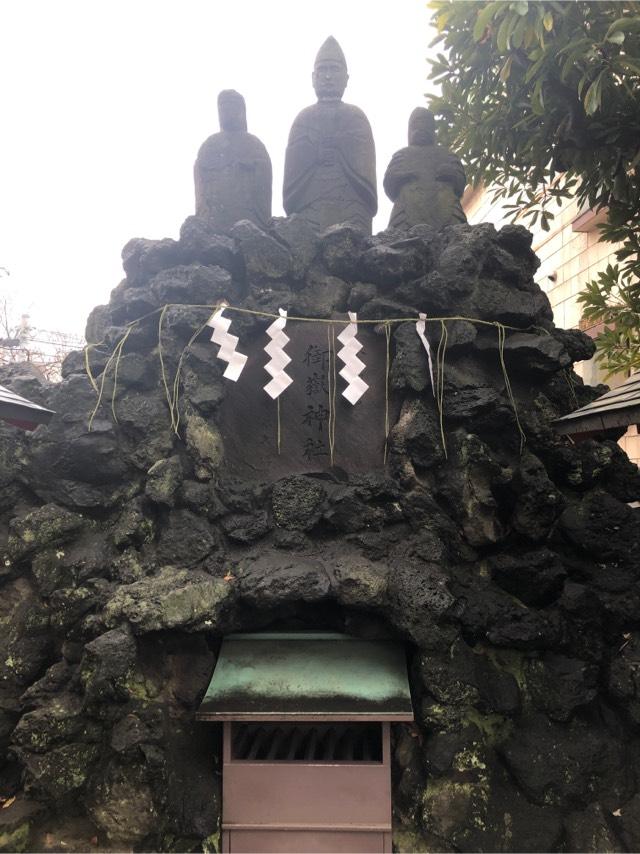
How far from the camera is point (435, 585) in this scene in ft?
14.1

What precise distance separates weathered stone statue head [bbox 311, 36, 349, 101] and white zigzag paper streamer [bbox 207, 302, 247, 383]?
140 inches

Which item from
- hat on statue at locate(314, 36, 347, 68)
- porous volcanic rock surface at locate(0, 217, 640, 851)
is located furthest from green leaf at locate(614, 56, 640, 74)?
hat on statue at locate(314, 36, 347, 68)

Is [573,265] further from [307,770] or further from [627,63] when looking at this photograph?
[307,770]

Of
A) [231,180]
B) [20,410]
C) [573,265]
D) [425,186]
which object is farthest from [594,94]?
[573,265]

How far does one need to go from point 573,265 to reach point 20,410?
48.5ft

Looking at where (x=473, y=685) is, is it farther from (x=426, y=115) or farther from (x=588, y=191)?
(x=426, y=115)

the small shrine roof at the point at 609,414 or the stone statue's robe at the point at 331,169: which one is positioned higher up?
the stone statue's robe at the point at 331,169

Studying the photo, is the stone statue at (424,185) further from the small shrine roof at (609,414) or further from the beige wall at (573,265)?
the beige wall at (573,265)

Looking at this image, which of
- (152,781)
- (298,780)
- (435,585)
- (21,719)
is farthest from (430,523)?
(21,719)

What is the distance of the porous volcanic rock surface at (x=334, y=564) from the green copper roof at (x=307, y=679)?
174 millimetres

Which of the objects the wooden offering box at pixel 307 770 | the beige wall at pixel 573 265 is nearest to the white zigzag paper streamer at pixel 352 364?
the wooden offering box at pixel 307 770

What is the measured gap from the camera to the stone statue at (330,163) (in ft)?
21.2

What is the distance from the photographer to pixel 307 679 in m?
3.98

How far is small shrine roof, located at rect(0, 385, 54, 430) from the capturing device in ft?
14.7
